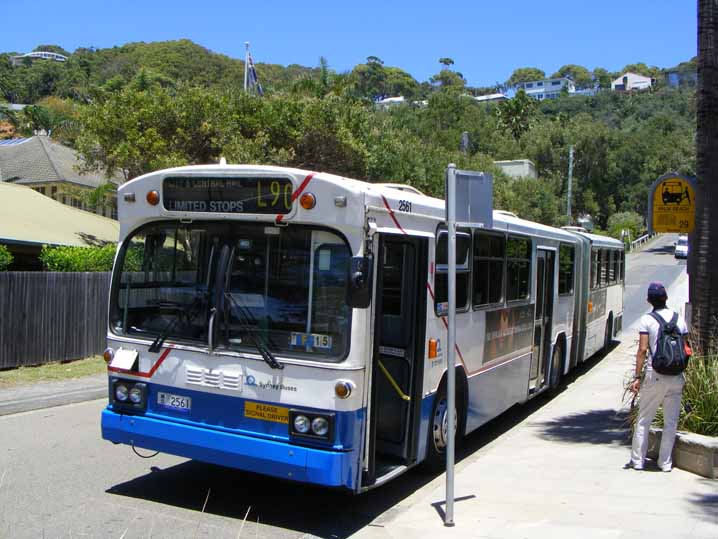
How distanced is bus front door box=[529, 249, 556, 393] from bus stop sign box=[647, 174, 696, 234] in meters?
2.34

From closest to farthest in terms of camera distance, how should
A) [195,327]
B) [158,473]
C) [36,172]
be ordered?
1. [195,327]
2. [158,473]
3. [36,172]

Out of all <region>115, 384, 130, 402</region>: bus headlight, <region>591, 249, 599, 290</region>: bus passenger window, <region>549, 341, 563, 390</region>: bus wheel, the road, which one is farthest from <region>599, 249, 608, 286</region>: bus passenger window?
<region>115, 384, 130, 402</region>: bus headlight

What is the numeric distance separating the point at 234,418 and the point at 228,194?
Answer: 1908 mm

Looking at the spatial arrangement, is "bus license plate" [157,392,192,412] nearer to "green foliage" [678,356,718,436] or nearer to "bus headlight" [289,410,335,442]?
"bus headlight" [289,410,335,442]

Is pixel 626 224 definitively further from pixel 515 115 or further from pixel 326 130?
pixel 326 130

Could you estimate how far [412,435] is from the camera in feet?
23.8

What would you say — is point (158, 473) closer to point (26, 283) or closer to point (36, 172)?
point (26, 283)

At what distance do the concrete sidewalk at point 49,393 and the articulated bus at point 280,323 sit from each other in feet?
16.9

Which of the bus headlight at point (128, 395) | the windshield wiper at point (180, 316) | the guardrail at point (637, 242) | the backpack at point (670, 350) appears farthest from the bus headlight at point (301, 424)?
the guardrail at point (637, 242)

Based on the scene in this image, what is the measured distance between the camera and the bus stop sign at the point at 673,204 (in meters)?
9.42

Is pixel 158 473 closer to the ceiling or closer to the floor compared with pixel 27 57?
closer to the floor

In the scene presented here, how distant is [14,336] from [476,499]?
10392mm

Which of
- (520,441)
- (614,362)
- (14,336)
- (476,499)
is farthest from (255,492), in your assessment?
(614,362)

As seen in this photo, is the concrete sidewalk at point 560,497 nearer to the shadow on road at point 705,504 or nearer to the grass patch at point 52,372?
the shadow on road at point 705,504
